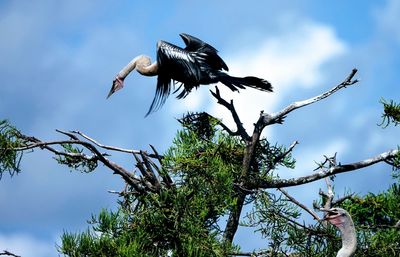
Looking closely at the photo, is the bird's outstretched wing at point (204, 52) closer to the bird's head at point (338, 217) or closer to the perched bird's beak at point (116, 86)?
the perched bird's beak at point (116, 86)

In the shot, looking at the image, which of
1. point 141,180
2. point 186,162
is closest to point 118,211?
point 141,180

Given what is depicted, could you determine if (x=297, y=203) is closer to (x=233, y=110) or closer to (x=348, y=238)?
(x=233, y=110)

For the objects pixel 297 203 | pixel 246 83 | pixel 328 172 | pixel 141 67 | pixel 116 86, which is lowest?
pixel 297 203

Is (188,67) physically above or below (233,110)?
above

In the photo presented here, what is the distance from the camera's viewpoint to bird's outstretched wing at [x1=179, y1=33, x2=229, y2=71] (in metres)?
10.7

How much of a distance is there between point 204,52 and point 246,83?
3.88ft

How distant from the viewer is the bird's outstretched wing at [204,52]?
10.7 metres

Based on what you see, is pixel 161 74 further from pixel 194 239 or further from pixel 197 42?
pixel 194 239

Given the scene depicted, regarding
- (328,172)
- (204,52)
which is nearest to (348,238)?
(328,172)

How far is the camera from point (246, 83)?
986cm

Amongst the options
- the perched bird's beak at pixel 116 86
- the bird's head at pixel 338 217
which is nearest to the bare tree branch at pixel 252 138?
the bird's head at pixel 338 217

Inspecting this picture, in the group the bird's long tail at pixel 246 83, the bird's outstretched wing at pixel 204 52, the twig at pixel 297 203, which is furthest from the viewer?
the bird's outstretched wing at pixel 204 52

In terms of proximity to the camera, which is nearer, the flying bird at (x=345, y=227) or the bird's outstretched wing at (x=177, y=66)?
the flying bird at (x=345, y=227)

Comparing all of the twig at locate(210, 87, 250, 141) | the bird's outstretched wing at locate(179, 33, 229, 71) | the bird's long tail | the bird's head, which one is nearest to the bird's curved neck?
the bird's outstretched wing at locate(179, 33, 229, 71)
